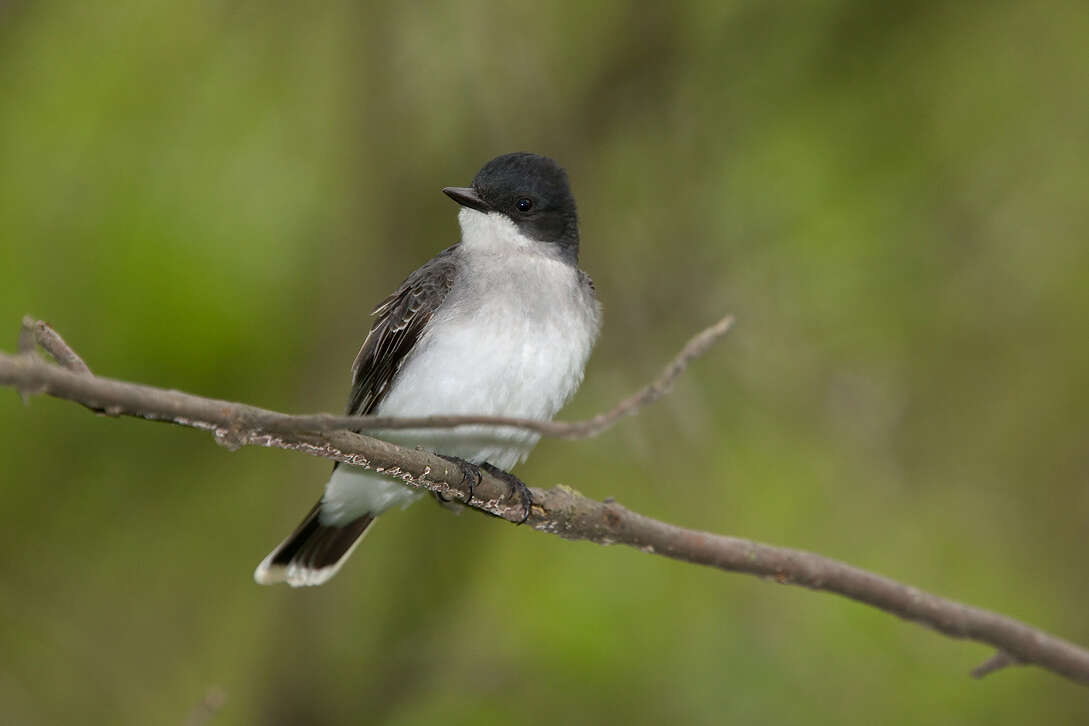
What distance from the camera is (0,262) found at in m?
6.62

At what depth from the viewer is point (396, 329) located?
4953mm

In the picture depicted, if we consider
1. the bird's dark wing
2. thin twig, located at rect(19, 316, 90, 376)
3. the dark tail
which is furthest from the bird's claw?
thin twig, located at rect(19, 316, 90, 376)

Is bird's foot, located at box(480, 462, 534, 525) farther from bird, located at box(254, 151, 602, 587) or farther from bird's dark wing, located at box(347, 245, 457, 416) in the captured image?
bird's dark wing, located at box(347, 245, 457, 416)

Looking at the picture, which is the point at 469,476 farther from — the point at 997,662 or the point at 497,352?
the point at 997,662

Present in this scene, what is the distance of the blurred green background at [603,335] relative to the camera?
6.67 metres

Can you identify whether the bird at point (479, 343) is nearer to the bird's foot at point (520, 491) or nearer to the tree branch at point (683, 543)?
the bird's foot at point (520, 491)

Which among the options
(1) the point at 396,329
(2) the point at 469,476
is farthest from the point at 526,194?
(2) the point at 469,476

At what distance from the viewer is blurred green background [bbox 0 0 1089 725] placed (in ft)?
21.9

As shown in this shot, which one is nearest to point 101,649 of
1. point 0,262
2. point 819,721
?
point 0,262

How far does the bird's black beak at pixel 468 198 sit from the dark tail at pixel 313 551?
1.49 meters

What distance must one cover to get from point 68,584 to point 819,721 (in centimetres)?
462

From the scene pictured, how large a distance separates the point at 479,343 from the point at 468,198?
2.23 feet

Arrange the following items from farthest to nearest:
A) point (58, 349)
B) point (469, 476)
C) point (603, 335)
Result: point (603, 335) → point (469, 476) → point (58, 349)

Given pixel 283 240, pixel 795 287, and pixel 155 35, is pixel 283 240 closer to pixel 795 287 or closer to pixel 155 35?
pixel 155 35
